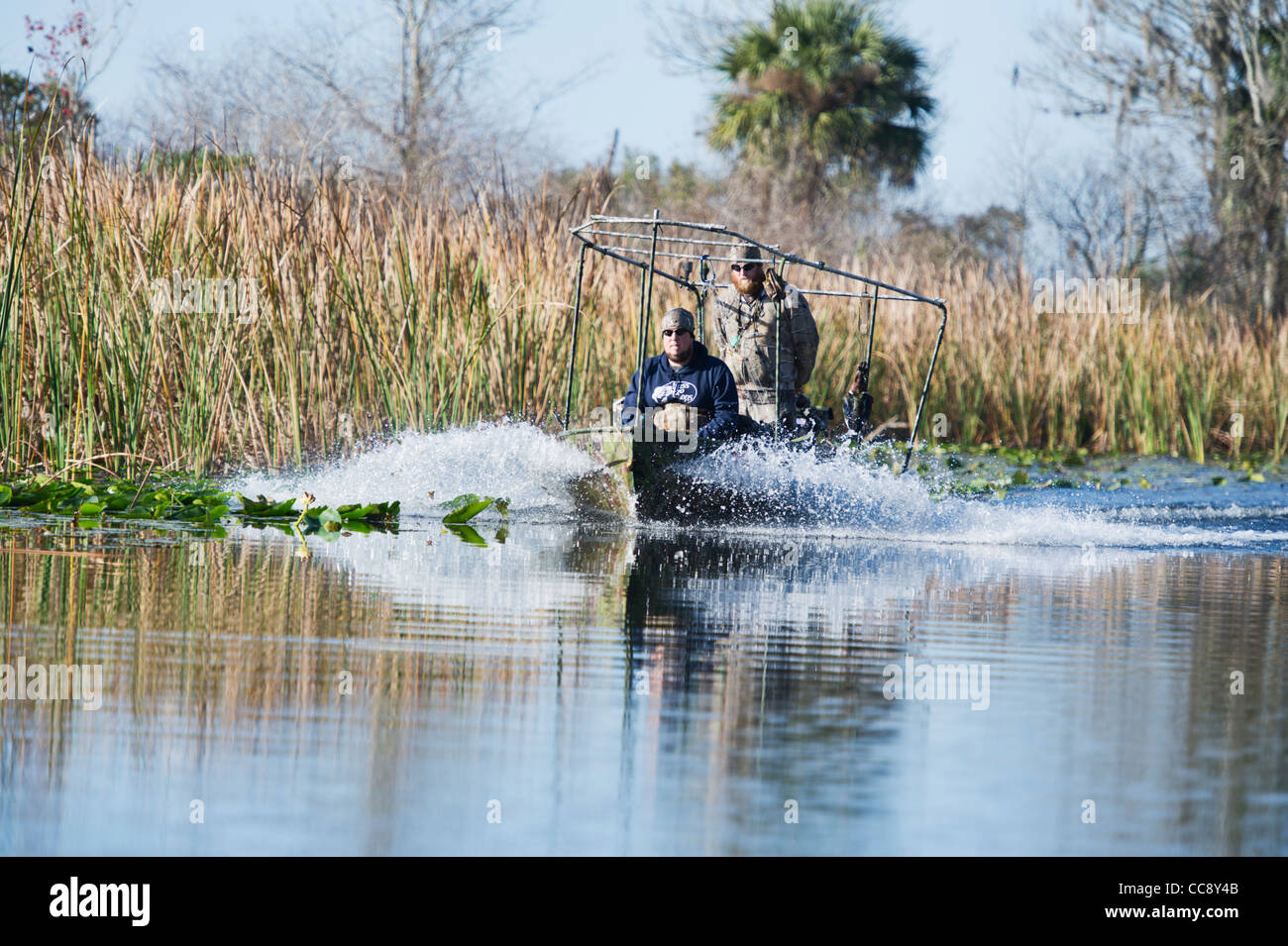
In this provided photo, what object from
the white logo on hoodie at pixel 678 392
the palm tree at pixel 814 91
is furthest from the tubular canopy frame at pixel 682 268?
the palm tree at pixel 814 91

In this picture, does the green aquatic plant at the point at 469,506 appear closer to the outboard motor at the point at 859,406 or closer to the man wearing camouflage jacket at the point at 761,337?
the man wearing camouflage jacket at the point at 761,337

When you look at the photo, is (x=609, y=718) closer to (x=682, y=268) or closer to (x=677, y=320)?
(x=677, y=320)

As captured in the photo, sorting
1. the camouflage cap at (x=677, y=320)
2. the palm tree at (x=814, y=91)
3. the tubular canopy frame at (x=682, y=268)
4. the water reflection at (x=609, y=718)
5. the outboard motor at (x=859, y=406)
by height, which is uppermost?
the palm tree at (x=814, y=91)

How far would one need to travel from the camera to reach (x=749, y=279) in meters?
14.8

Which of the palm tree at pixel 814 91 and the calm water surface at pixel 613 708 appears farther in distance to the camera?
the palm tree at pixel 814 91

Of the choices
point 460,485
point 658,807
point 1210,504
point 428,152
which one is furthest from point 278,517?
point 428,152

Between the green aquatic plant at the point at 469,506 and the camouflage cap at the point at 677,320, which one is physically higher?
the camouflage cap at the point at 677,320

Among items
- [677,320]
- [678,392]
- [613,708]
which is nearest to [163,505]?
[678,392]

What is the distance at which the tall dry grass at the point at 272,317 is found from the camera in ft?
37.8

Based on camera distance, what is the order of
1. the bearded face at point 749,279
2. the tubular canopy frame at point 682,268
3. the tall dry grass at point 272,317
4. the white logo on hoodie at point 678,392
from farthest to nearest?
the bearded face at point 749,279 < the white logo on hoodie at point 678,392 < the tubular canopy frame at point 682,268 < the tall dry grass at point 272,317

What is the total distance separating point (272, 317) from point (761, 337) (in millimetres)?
3924

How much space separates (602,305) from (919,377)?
663 centimetres

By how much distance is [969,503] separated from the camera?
15.0 meters
